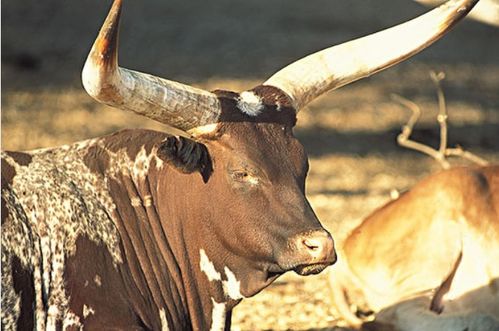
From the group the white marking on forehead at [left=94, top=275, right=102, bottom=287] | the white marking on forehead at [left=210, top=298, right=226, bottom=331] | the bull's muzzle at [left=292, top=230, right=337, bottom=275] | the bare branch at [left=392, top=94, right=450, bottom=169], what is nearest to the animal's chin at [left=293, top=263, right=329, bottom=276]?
the bull's muzzle at [left=292, top=230, right=337, bottom=275]

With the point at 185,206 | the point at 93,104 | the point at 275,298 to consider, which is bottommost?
the point at 275,298

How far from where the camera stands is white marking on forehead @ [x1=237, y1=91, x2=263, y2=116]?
553 centimetres

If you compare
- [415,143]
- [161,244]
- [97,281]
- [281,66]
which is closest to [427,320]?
[161,244]

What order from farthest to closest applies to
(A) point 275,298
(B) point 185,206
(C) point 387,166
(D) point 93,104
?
(D) point 93,104
(C) point 387,166
(A) point 275,298
(B) point 185,206

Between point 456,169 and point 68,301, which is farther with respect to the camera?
point 456,169

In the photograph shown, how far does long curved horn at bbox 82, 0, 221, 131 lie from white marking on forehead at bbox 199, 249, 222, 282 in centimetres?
56

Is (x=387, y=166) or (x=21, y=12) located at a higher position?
(x=21, y=12)

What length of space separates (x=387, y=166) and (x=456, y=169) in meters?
4.07

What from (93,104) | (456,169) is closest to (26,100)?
(93,104)

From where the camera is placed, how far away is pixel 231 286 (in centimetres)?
566

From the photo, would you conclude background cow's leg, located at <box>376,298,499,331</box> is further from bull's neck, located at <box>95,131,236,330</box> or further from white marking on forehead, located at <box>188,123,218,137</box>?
white marking on forehead, located at <box>188,123,218,137</box>

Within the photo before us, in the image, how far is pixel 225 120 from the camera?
5.47 m

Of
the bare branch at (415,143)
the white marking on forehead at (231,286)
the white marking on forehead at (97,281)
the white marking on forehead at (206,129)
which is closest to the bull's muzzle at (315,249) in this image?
the white marking on forehead at (231,286)

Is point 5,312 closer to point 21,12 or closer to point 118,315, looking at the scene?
point 118,315
